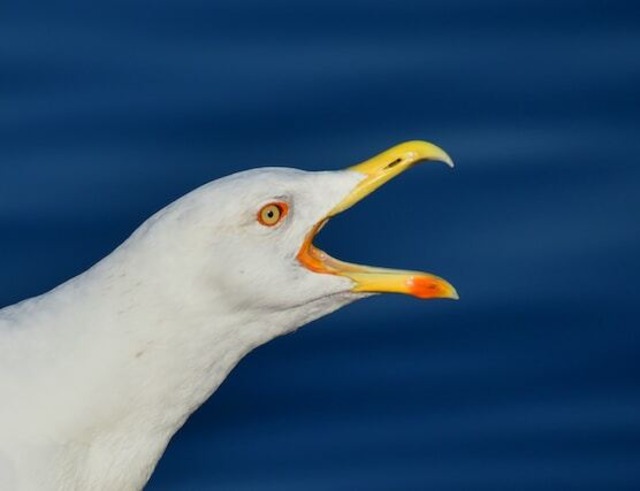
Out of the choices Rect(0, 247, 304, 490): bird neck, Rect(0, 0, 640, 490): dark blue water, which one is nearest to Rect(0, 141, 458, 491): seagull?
Rect(0, 247, 304, 490): bird neck

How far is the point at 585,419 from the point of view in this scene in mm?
9336

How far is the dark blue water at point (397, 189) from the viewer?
30.5 ft

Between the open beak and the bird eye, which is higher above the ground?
the bird eye

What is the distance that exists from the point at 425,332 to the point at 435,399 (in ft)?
0.86

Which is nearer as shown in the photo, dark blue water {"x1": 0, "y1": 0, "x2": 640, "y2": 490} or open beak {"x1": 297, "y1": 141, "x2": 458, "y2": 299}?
open beak {"x1": 297, "y1": 141, "x2": 458, "y2": 299}

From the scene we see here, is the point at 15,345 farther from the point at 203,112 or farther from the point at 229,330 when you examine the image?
the point at 203,112

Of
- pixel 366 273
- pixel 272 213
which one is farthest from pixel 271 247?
pixel 366 273

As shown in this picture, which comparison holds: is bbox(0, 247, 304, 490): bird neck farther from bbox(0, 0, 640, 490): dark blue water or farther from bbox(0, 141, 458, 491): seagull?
bbox(0, 0, 640, 490): dark blue water

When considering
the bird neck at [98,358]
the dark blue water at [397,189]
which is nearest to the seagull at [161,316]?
the bird neck at [98,358]

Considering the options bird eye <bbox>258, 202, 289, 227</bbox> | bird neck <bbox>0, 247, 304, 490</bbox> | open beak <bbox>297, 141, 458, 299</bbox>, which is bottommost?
bird neck <bbox>0, 247, 304, 490</bbox>

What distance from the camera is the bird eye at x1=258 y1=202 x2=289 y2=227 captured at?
721 cm

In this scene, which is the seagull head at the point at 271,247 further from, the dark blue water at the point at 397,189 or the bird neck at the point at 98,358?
the dark blue water at the point at 397,189

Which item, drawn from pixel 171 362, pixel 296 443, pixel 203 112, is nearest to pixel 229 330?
pixel 171 362

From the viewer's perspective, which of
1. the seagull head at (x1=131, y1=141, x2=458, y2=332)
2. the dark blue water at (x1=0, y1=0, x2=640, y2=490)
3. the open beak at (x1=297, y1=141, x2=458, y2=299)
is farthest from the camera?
the dark blue water at (x1=0, y1=0, x2=640, y2=490)
